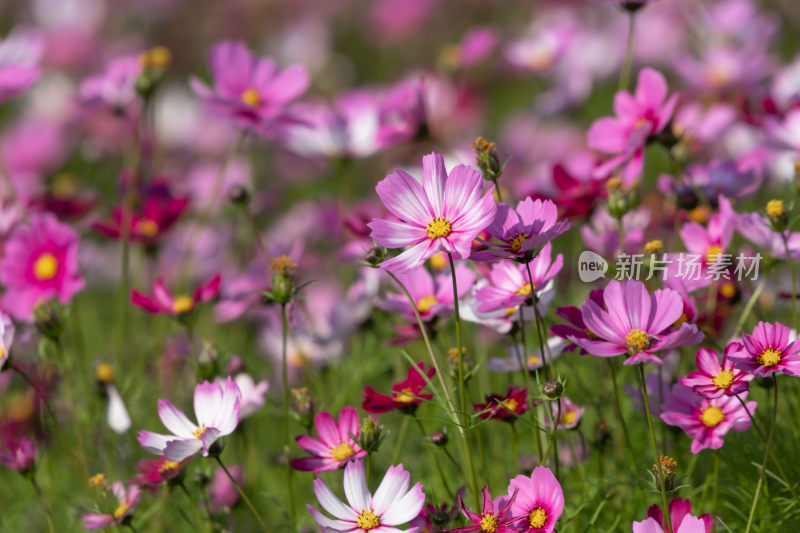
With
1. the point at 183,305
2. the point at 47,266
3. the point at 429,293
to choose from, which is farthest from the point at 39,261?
the point at 429,293

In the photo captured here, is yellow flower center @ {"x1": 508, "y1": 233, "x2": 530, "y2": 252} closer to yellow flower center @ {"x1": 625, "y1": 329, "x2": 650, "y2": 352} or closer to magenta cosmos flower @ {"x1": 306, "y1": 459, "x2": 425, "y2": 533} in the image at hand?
yellow flower center @ {"x1": 625, "y1": 329, "x2": 650, "y2": 352}

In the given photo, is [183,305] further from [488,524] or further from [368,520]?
[488,524]

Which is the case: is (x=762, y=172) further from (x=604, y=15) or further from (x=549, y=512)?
(x=604, y=15)

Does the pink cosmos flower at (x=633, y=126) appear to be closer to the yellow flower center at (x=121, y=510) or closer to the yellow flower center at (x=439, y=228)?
the yellow flower center at (x=439, y=228)

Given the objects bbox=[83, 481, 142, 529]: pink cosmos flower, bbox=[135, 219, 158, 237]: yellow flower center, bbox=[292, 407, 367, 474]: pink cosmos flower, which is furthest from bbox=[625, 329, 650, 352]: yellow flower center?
bbox=[135, 219, 158, 237]: yellow flower center

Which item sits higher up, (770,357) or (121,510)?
(770,357)

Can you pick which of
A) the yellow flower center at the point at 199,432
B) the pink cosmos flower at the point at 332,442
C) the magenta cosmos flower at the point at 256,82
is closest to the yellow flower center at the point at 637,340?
the pink cosmos flower at the point at 332,442

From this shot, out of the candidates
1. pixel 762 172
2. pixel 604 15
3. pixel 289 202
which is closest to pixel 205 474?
pixel 762 172
